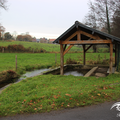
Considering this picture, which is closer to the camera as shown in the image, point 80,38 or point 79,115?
point 79,115

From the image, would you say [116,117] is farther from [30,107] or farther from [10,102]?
[10,102]

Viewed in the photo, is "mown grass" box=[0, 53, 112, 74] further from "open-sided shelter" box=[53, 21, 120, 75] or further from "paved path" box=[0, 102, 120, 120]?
"paved path" box=[0, 102, 120, 120]

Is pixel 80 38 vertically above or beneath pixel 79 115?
above

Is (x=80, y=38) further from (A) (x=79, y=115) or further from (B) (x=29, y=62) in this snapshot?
(B) (x=29, y=62)

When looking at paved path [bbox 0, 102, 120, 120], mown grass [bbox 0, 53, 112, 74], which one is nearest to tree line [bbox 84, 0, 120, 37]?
mown grass [bbox 0, 53, 112, 74]

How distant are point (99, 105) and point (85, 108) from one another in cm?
53

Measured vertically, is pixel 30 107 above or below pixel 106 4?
below

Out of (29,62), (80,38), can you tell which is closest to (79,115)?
(80,38)

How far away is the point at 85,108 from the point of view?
4203mm

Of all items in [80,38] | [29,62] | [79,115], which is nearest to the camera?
[79,115]

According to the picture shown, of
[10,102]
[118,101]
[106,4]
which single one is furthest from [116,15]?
[10,102]

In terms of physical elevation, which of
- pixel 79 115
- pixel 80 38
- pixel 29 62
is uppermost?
pixel 80 38

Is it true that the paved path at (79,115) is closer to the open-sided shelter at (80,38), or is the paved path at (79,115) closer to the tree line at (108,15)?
the open-sided shelter at (80,38)

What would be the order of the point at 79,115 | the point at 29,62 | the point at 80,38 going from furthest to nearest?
the point at 29,62
the point at 80,38
the point at 79,115
